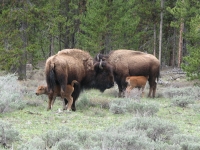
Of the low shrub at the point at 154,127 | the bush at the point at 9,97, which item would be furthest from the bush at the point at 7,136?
the bush at the point at 9,97

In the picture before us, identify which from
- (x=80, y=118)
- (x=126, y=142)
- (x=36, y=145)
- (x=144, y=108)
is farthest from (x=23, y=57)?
(x=126, y=142)

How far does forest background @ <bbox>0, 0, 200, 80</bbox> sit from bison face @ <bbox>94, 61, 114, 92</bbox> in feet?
16.6

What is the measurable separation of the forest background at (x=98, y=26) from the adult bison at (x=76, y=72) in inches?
211

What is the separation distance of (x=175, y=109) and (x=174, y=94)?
11.7 ft

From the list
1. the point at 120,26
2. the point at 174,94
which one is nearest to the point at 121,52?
the point at 174,94

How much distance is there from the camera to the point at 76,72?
38.8 feet

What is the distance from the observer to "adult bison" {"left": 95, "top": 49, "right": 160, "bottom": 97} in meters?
15.8

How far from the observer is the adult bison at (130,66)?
15781 mm

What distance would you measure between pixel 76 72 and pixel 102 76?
1.22m

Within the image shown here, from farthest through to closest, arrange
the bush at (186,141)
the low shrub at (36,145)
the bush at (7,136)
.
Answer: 1. the bush at (7,136)
2. the bush at (186,141)
3. the low shrub at (36,145)

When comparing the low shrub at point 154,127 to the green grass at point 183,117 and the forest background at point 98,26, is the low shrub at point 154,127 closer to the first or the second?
the green grass at point 183,117

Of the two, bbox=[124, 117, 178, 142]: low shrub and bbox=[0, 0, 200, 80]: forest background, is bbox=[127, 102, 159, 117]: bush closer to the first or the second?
bbox=[124, 117, 178, 142]: low shrub

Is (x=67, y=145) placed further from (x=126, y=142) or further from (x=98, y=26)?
(x=98, y=26)

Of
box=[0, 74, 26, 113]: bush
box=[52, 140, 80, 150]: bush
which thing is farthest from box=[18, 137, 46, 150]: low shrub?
box=[0, 74, 26, 113]: bush
